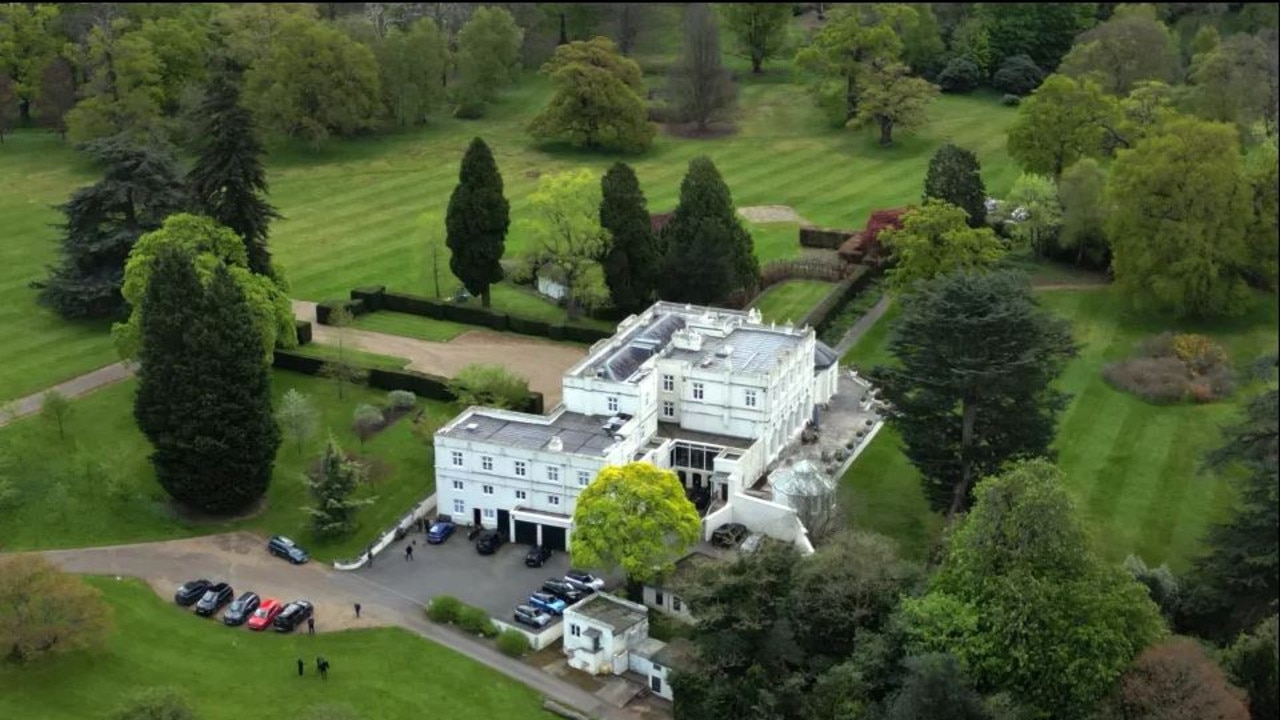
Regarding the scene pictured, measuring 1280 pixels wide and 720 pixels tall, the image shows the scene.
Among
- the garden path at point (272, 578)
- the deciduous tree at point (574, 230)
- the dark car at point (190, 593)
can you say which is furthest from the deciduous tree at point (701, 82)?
the dark car at point (190, 593)

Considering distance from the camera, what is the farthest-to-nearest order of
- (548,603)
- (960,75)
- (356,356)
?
(960,75) < (356,356) < (548,603)

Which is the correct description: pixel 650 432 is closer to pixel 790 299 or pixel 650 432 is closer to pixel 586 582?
pixel 586 582

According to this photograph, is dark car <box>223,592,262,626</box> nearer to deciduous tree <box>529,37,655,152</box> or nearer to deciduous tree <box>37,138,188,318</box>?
deciduous tree <box>37,138,188,318</box>

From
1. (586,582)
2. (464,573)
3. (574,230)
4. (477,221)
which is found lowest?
(464,573)

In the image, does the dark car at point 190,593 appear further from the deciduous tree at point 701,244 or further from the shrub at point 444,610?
the deciduous tree at point 701,244

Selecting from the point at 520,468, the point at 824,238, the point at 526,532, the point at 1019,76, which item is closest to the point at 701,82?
the point at 824,238

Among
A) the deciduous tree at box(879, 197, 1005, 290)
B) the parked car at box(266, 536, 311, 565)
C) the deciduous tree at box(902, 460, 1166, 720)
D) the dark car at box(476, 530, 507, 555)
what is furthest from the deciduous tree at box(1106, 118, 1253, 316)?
the parked car at box(266, 536, 311, 565)
